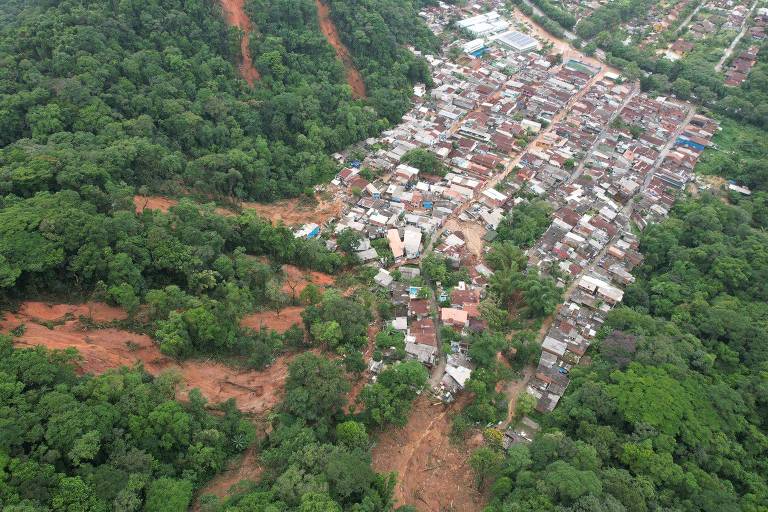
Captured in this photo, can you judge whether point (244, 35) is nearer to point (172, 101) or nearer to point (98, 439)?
point (172, 101)

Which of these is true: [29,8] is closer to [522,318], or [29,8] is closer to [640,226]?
[522,318]

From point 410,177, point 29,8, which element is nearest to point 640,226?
point 410,177

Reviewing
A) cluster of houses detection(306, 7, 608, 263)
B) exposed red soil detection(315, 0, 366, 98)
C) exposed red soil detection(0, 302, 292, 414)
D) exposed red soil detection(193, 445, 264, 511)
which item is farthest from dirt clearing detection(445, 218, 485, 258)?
exposed red soil detection(193, 445, 264, 511)

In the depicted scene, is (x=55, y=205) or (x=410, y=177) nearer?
(x=55, y=205)

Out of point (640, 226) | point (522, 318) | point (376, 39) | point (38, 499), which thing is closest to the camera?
point (38, 499)

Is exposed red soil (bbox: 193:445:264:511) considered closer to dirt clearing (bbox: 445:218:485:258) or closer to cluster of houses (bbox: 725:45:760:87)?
dirt clearing (bbox: 445:218:485:258)
